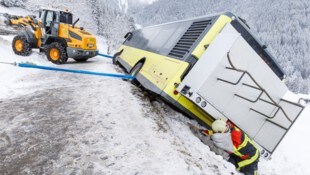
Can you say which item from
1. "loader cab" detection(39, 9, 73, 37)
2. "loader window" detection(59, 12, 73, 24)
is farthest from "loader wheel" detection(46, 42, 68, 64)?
"loader window" detection(59, 12, 73, 24)

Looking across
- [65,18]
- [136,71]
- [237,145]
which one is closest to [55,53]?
[65,18]

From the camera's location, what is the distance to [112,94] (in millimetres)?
7512

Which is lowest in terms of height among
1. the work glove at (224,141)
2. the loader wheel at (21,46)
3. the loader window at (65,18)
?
the loader wheel at (21,46)

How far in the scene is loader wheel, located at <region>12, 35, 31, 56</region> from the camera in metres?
13.7

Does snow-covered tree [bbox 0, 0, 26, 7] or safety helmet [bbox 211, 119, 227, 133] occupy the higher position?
safety helmet [bbox 211, 119, 227, 133]

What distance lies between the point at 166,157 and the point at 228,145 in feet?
7.21

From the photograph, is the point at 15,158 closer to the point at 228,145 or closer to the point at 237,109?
the point at 228,145

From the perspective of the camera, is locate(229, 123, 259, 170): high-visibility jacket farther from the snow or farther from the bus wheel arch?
the bus wheel arch

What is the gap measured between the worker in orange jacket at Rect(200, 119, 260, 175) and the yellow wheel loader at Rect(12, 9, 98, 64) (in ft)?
32.8

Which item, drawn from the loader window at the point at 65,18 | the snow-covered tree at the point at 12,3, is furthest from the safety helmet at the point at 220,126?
the snow-covered tree at the point at 12,3

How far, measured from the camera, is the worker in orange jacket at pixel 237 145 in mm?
5988

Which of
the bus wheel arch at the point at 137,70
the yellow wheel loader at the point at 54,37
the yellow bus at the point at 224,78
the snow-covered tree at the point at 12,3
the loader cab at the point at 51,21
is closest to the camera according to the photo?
the yellow bus at the point at 224,78

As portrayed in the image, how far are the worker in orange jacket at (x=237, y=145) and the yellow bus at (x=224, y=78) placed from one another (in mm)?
339

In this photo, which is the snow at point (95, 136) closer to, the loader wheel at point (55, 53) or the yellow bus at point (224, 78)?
the yellow bus at point (224, 78)
